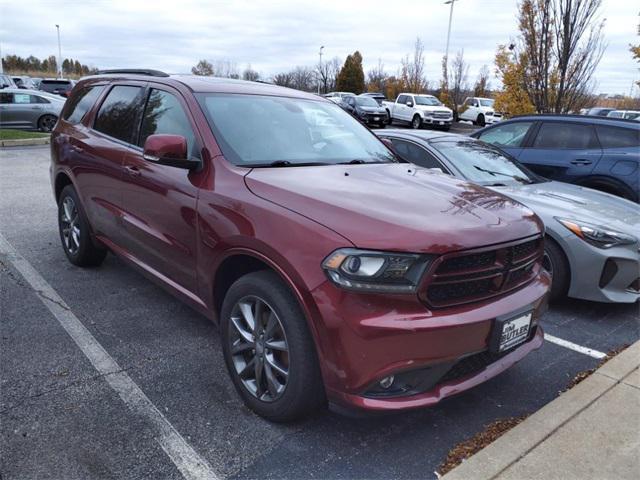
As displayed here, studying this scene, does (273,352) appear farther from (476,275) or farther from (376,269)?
(476,275)

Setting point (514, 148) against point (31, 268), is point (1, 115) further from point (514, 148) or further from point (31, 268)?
point (514, 148)

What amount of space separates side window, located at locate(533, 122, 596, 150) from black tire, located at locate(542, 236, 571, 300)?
3.31 metres

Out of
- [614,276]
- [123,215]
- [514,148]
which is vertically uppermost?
[514,148]

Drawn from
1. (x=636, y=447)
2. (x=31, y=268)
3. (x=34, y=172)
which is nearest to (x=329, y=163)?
(x=636, y=447)

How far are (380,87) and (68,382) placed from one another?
50.3 meters

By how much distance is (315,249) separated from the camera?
242cm

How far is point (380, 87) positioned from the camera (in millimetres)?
50312

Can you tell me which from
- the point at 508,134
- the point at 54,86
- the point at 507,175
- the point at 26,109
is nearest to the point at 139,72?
the point at 507,175

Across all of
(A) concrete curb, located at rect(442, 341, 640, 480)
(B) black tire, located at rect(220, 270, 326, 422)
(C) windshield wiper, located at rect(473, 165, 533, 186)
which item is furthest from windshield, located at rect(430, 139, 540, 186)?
(B) black tire, located at rect(220, 270, 326, 422)

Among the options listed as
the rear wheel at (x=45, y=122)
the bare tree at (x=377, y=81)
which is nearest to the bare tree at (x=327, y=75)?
the bare tree at (x=377, y=81)

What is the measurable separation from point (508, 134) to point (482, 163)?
245cm

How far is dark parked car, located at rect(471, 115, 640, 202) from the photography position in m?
6.75

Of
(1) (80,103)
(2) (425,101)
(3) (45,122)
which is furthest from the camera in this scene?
(2) (425,101)

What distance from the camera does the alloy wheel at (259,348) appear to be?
268 cm
